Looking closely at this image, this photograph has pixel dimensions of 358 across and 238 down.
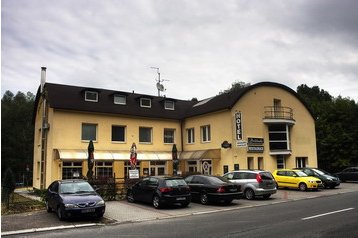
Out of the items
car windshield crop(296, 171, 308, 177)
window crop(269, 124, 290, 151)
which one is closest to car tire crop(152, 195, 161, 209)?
car windshield crop(296, 171, 308, 177)

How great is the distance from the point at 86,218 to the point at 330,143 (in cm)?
4049

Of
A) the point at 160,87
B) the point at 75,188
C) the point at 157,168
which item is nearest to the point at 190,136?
the point at 157,168

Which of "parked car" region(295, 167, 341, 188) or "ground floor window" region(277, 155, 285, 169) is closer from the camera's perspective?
"parked car" region(295, 167, 341, 188)

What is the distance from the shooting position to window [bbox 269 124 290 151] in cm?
3459

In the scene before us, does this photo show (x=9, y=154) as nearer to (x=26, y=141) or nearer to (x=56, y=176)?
(x=26, y=141)

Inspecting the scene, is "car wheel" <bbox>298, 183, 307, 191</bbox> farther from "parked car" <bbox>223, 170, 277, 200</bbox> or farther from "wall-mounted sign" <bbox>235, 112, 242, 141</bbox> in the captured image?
"wall-mounted sign" <bbox>235, 112, 242, 141</bbox>

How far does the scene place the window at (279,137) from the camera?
3459 cm

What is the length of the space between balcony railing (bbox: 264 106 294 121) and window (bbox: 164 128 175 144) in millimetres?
9090

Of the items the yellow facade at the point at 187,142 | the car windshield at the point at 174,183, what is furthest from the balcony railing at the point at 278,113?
the car windshield at the point at 174,183

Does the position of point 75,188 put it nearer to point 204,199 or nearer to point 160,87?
point 204,199

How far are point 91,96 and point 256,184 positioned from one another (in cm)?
1796

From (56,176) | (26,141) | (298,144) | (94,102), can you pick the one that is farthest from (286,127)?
(26,141)

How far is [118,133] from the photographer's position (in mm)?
33562

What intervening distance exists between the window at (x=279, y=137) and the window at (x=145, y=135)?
11113 mm
